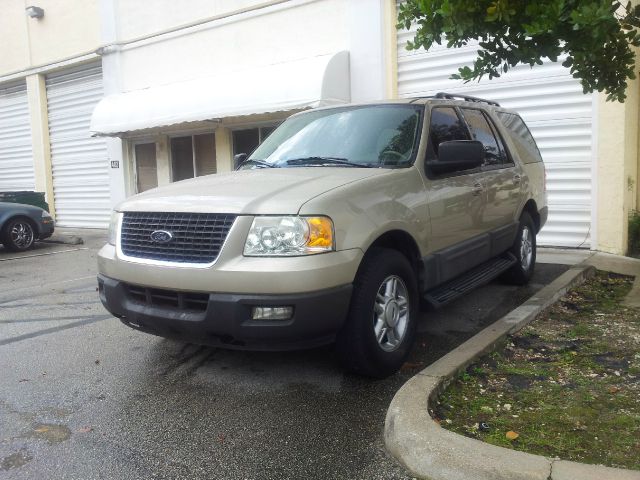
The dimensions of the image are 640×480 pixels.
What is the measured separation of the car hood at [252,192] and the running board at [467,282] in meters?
1.09

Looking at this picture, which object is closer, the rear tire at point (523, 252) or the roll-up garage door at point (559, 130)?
the rear tire at point (523, 252)

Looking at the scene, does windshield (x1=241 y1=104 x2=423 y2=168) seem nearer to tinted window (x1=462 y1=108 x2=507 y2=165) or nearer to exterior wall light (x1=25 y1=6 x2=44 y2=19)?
tinted window (x1=462 y1=108 x2=507 y2=165)

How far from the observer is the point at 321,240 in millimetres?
3531

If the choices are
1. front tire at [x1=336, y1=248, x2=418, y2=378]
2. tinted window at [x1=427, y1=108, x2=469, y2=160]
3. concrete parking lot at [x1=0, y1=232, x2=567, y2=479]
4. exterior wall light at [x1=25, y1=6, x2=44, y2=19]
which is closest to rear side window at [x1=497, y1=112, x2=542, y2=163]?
tinted window at [x1=427, y1=108, x2=469, y2=160]

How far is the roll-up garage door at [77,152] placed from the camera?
16.6 meters

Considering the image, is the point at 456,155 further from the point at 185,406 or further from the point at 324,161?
the point at 185,406

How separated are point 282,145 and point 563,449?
10.8ft

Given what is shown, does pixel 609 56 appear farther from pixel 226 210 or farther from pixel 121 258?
pixel 121 258

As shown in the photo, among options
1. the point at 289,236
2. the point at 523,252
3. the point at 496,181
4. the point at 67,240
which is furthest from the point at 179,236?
the point at 67,240

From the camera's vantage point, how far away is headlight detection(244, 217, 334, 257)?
3512 millimetres

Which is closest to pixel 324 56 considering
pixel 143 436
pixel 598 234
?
pixel 598 234

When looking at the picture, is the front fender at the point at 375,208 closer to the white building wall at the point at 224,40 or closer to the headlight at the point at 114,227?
the headlight at the point at 114,227

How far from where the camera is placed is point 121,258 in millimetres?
4035

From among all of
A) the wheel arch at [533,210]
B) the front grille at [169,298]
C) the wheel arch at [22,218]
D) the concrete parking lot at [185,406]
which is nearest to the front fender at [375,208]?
the front grille at [169,298]
